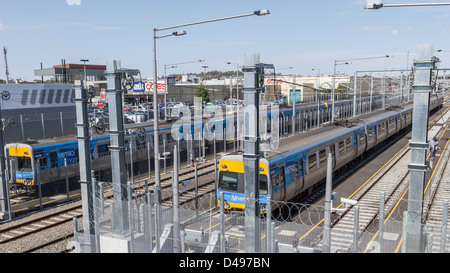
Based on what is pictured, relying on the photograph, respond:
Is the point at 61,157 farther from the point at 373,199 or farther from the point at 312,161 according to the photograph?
the point at 373,199

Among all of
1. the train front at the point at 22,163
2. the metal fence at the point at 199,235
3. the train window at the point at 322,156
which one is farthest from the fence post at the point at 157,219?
the train front at the point at 22,163

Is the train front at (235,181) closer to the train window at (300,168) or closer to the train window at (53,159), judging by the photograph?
the train window at (300,168)

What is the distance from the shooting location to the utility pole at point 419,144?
694cm

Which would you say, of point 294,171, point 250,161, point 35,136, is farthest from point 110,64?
point 35,136

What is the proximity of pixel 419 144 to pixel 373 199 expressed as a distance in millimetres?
11512

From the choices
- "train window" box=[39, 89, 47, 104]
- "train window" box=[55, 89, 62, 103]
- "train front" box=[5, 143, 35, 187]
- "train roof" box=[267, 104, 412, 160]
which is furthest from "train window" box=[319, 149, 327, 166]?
"train window" box=[55, 89, 62, 103]

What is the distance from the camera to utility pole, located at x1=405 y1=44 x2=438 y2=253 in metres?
6.94

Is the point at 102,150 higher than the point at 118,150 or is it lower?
lower

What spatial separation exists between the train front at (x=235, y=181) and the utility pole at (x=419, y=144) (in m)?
6.04

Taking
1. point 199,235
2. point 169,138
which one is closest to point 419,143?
point 199,235

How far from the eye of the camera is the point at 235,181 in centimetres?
1352

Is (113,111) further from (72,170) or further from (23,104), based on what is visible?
(23,104)

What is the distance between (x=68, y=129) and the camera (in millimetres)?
37219

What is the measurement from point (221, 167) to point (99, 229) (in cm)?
516
